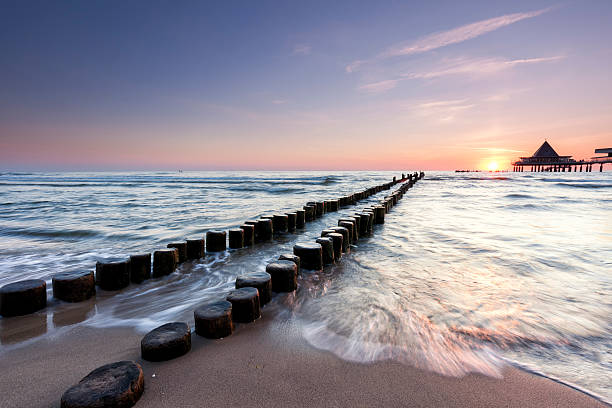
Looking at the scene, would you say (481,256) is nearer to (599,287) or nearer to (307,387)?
(599,287)

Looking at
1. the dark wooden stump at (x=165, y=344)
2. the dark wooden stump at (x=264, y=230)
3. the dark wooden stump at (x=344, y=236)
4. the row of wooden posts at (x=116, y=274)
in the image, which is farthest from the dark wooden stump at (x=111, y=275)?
the dark wooden stump at (x=344, y=236)

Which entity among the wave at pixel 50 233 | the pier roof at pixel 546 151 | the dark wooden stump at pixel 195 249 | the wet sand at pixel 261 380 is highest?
the pier roof at pixel 546 151

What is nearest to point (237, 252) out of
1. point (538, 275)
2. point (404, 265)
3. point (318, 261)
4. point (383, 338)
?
point (318, 261)

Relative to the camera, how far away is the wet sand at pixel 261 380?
1765 millimetres

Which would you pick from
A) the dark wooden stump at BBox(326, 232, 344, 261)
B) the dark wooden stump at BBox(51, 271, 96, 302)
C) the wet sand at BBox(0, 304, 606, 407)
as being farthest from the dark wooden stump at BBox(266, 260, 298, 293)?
the dark wooden stump at BBox(51, 271, 96, 302)

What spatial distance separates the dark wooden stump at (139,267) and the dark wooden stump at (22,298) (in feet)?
3.01

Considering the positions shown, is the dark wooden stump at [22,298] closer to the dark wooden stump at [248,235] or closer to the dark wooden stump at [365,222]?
the dark wooden stump at [248,235]

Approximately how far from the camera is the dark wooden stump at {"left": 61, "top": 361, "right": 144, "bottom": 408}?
1488mm

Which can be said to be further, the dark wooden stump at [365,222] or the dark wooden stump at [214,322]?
the dark wooden stump at [365,222]

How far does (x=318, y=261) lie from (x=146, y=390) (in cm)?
269

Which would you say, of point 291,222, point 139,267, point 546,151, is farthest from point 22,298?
point 546,151

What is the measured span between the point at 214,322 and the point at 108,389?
2.75ft

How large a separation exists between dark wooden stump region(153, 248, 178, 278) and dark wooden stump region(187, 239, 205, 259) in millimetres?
662

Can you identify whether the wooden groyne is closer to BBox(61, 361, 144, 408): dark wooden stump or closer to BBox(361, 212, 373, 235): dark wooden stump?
BBox(61, 361, 144, 408): dark wooden stump
